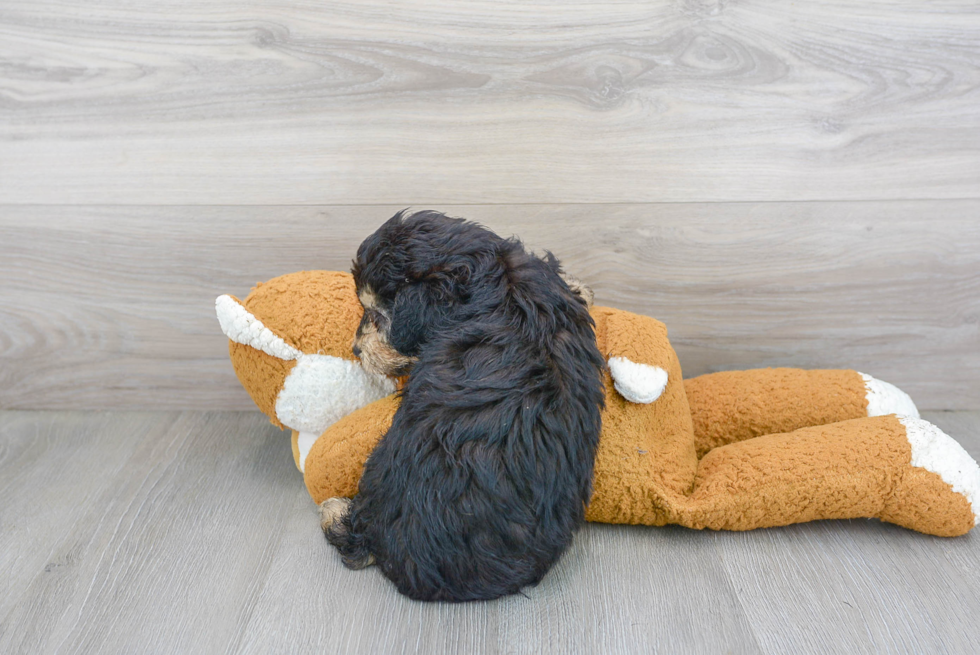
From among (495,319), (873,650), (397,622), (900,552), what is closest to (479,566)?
(397,622)

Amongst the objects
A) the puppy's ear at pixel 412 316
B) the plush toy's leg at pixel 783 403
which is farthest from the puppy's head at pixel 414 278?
the plush toy's leg at pixel 783 403

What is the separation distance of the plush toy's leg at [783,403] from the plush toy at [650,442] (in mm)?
37

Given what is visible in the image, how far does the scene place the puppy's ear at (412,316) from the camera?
88cm

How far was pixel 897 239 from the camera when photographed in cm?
130

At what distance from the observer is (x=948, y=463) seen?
963 mm

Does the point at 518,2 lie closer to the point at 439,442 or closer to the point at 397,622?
the point at 439,442

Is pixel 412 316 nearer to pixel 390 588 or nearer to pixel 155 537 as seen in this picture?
pixel 390 588

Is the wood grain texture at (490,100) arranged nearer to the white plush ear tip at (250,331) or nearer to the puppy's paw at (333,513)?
the white plush ear tip at (250,331)

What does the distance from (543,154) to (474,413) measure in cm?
61

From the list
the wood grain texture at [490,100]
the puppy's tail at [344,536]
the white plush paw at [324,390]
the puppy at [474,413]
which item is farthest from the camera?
the wood grain texture at [490,100]

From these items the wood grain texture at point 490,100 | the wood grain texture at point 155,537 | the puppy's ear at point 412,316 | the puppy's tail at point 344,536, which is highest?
the wood grain texture at point 490,100

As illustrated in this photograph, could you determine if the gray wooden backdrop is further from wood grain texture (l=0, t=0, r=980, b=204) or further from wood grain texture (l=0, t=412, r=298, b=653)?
wood grain texture (l=0, t=412, r=298, b=653)

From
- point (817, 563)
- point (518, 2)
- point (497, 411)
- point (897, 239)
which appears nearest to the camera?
point (497, 411)

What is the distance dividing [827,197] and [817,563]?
2.19 feet
